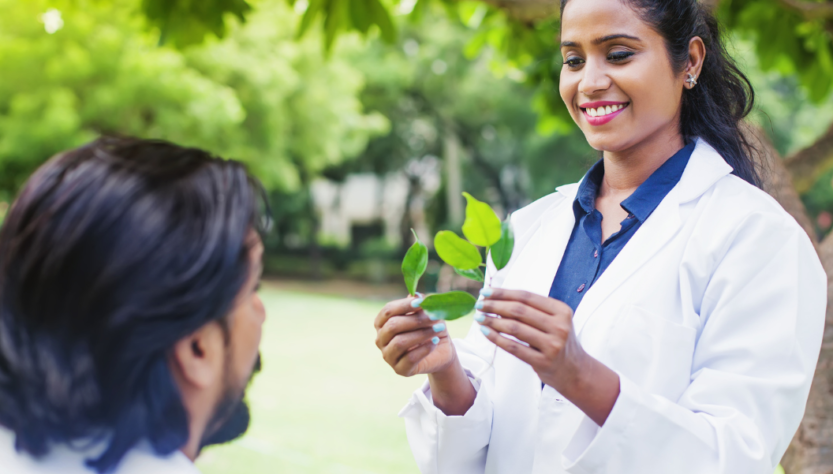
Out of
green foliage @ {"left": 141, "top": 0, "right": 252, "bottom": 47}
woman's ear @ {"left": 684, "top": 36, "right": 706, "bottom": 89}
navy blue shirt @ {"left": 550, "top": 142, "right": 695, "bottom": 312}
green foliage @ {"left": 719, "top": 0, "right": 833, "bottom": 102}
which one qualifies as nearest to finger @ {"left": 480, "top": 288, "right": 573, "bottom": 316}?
navy blue shirt @ {"left": 550, "top": 142, "right": 695, "bottom": 312}

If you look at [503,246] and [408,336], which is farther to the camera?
[408,336]

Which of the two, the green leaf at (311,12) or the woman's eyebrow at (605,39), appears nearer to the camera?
the woman's eyebrow at (605,39)

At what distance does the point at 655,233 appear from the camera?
146 cm

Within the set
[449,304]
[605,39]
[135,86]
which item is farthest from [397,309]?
[135,86]

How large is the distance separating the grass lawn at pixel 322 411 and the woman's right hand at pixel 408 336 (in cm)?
413

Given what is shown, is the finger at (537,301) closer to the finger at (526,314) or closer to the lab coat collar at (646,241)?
the finger at (526,314)

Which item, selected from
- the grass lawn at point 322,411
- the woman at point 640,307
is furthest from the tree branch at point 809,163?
the grass lawn at point 322,411

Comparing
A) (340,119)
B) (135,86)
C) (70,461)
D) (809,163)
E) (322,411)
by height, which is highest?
(809,163)

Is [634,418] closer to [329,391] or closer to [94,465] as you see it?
[94,465]

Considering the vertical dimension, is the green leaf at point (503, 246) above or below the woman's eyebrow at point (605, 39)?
below

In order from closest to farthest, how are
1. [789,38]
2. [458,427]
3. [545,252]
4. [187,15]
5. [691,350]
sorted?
[691,350], [458,427], [545,252], [187,15], [789,38]

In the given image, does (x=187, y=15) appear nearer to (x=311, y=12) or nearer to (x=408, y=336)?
(x=311, y=12)

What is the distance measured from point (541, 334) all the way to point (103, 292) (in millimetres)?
652

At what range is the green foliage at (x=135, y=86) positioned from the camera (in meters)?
12.0
